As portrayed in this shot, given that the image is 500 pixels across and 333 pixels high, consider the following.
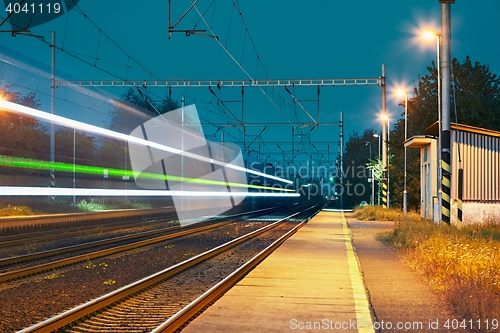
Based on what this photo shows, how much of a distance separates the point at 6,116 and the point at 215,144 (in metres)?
15.7

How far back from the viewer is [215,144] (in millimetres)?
43250

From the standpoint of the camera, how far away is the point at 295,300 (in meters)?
9.68

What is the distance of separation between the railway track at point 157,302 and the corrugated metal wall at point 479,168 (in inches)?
468

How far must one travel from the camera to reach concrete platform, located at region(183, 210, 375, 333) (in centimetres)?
782

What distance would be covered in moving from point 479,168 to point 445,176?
735 centimetres

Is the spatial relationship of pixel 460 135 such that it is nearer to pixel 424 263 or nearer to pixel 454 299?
pixel 424 263

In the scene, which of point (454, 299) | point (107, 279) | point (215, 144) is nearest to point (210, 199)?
point (215, 144)

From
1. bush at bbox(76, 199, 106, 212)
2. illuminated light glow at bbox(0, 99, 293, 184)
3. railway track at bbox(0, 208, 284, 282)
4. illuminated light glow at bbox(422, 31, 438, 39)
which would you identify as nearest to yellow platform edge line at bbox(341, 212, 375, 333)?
railway track at bbox(0, 208, 284, 282)

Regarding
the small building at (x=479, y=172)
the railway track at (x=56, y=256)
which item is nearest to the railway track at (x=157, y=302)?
the railway track at (x=56, y=256)

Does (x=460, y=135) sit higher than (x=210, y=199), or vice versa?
(x=460, y=135)

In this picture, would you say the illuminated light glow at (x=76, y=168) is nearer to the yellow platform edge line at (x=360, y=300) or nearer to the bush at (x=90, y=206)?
the bush at (x=90, y=206)

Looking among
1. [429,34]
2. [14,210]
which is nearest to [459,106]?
[429,34]

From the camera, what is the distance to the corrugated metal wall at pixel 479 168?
2466cm

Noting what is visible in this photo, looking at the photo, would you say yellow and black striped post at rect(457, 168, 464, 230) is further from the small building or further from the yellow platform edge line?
the small building
